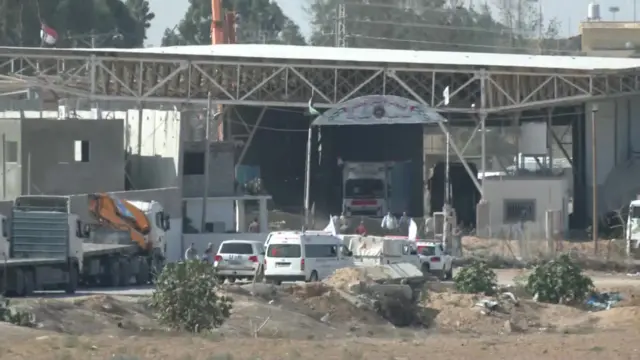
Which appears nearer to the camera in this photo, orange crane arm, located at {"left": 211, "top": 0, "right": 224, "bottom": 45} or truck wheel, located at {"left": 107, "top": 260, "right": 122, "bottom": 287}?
truck wheel, located at {"left": 107, "top": 260, "right": 122, "bottom": 287}

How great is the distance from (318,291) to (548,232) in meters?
25.8

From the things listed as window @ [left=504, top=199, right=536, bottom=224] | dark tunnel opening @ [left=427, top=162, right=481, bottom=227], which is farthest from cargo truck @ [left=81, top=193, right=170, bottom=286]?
dark tunnel opening @ [left=427, top=162, right=481, bottom=227]

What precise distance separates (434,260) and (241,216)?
13.3m

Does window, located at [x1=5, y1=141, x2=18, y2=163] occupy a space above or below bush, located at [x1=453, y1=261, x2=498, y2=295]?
above

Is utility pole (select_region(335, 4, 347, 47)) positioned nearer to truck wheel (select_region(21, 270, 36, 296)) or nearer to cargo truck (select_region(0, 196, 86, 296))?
cargo truck (select_region(0, 196, 86, 296))

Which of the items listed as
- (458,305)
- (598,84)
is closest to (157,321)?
(458,305)

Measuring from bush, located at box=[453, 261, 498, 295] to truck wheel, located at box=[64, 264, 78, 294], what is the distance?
986 cm

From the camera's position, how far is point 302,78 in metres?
63.9

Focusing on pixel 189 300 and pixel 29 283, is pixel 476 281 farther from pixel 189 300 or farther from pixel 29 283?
pixel 189 300

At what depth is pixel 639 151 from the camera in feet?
221

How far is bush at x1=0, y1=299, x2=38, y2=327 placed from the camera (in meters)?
25.2

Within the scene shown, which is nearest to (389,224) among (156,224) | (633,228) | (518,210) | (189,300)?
(518,210)

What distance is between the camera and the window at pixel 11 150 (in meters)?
56.5

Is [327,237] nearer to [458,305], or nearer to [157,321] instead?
[458,305]
